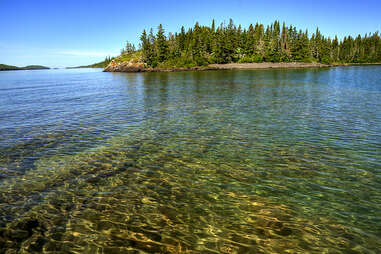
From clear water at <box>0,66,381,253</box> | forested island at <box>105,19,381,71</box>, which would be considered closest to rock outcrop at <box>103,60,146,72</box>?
forested island at <box>105,19,381,71</box>

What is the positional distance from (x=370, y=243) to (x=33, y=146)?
1715 centimetres

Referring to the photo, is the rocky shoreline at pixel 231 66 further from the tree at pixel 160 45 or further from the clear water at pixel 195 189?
the clear water at pixel 195 189

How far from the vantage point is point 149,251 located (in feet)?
19.1

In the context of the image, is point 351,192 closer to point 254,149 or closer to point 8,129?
point 254,149

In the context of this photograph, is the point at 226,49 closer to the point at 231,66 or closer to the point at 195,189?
the point at 231,66

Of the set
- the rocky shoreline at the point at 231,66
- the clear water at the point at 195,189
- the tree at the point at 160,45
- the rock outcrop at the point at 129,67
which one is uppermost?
the tree at the point at 160,45

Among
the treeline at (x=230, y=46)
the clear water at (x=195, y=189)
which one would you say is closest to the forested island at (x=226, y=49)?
the treeline at (x=230, y=46)

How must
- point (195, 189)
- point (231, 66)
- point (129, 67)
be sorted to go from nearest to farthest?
point (195, 189) < point (231, 66) < point (129, 67)

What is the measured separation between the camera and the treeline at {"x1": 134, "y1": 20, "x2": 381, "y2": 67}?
6033 inches

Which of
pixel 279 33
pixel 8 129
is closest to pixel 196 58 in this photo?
pixel 279 33

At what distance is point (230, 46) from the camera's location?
510ft

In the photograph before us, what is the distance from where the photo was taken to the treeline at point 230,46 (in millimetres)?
153250

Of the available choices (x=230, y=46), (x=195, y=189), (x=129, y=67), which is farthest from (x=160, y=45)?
(x=195, y=189)

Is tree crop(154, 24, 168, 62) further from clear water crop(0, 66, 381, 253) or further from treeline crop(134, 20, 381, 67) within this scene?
clear water crop(0, 66, 381, 253)
